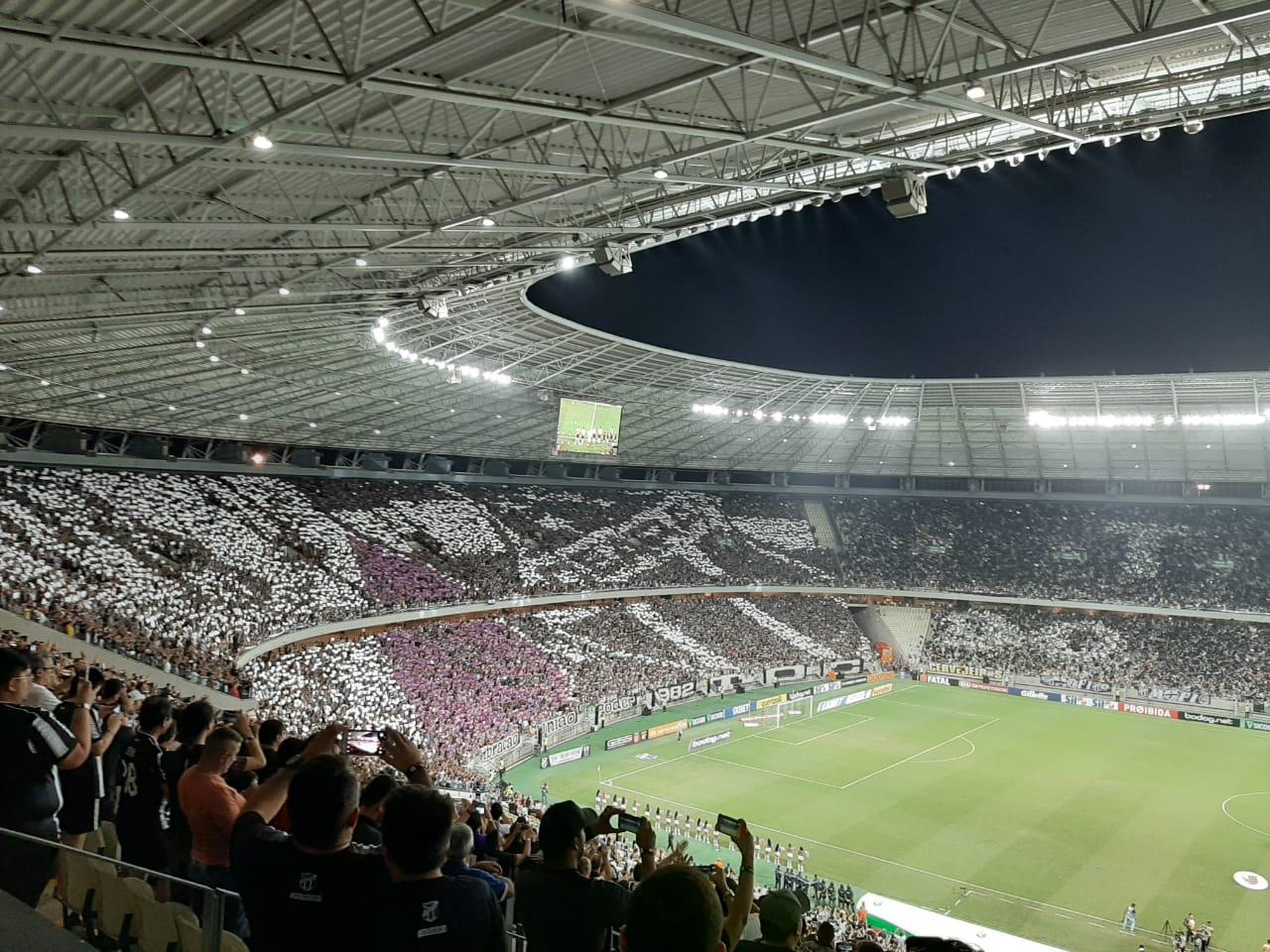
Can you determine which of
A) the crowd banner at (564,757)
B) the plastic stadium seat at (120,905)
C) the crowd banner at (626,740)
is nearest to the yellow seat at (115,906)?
the plastic stadium seat at (120,905)

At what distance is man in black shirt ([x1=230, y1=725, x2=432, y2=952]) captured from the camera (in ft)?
10.2

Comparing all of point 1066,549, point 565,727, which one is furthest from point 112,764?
point 1066,549

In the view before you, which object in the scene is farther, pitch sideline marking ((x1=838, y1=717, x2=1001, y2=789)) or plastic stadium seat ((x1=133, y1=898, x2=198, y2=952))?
pitch sideline marking ((x1=838, y1=717, x2=1001, y2=789))

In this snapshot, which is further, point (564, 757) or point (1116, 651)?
point (1116, 651)

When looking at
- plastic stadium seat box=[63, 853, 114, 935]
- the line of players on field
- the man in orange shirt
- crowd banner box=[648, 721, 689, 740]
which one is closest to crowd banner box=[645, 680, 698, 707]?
crowd banner box=[648, 721, 689, 740]

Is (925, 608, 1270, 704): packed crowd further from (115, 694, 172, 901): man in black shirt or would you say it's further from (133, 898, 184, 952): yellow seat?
(133, 898, 184, 952): yellow seat

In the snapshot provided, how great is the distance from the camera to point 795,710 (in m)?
46.1

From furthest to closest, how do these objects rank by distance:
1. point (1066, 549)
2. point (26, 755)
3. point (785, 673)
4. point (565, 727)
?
1. point (1066, 549)
2. point (785, 673)
3. point (565, 727)
4. point (26, 755)

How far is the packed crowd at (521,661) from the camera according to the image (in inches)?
1277

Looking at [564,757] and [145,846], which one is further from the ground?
[145,846]

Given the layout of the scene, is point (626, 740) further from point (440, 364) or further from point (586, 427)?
point (440, 364)

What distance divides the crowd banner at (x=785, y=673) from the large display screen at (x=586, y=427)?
17.1 m

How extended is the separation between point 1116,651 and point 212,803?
190 ft

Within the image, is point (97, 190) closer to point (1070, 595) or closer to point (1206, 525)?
point (1070, 595)
